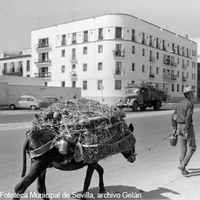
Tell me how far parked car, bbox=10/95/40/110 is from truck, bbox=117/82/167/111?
9039 mm

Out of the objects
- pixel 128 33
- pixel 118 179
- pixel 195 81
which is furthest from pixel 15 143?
pixel 195 81

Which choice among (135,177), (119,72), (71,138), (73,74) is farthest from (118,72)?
(71,138)

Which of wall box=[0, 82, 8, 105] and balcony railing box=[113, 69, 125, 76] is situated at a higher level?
balcony railing box=[113, 69, 125, 76]

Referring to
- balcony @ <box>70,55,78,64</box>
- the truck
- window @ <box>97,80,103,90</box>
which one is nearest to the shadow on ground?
the truck

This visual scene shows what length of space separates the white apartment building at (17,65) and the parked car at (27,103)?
98.7 ft

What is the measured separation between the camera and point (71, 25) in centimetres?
5884

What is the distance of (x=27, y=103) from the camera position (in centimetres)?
3534

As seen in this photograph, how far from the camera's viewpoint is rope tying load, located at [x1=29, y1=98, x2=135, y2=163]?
4.60m

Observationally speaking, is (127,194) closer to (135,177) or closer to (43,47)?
→ (135,177)

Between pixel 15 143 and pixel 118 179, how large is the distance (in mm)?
5368

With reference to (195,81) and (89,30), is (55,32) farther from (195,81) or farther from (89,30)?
(195,81)

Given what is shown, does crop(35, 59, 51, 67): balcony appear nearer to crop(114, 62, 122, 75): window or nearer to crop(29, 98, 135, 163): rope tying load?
crop(114, 62, 122, 75): window

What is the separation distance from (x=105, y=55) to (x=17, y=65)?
73.7 feet

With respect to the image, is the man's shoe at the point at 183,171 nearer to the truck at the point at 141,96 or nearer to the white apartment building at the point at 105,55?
the truck at the point at 141,96
